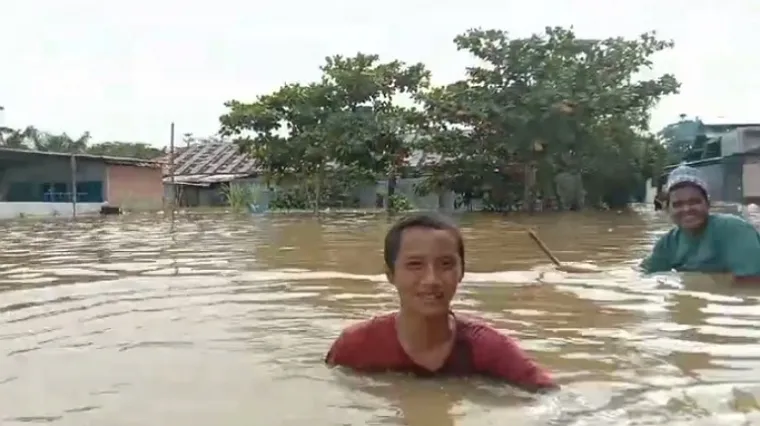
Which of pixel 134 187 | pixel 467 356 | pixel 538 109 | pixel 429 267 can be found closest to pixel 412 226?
pixel 429 267

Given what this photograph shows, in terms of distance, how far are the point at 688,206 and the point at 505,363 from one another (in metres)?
3.14

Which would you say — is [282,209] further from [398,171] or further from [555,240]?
[555,240]

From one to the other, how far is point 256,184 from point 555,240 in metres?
24.3

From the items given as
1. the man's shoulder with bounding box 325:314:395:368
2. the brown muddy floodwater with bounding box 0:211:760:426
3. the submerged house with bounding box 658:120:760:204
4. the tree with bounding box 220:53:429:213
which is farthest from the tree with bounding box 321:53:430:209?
the man's shoulder with bounding box 325:314:395:368

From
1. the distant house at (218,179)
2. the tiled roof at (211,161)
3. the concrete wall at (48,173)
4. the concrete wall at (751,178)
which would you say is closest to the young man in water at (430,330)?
the concrete wall at (751,178)

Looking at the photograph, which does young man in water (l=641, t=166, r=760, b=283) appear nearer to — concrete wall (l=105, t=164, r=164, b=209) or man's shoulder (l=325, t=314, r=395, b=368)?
man's shoulder (l=325, t=314, r=395, b=368)

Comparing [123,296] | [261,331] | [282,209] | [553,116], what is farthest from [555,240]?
[282,209]

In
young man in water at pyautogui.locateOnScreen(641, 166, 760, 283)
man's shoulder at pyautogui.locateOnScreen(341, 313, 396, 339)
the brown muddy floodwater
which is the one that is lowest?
the brown muddy floodwater

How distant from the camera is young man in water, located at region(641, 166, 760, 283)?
19.7 ft

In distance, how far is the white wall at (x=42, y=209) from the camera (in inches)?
1127

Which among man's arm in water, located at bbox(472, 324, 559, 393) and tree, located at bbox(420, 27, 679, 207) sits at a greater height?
tree, located at bbox(420, 27, 679, 207)

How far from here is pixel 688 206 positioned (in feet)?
19.8

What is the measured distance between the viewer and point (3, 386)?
348cm

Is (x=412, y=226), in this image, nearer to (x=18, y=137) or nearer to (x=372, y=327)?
(x=372, y=327)
